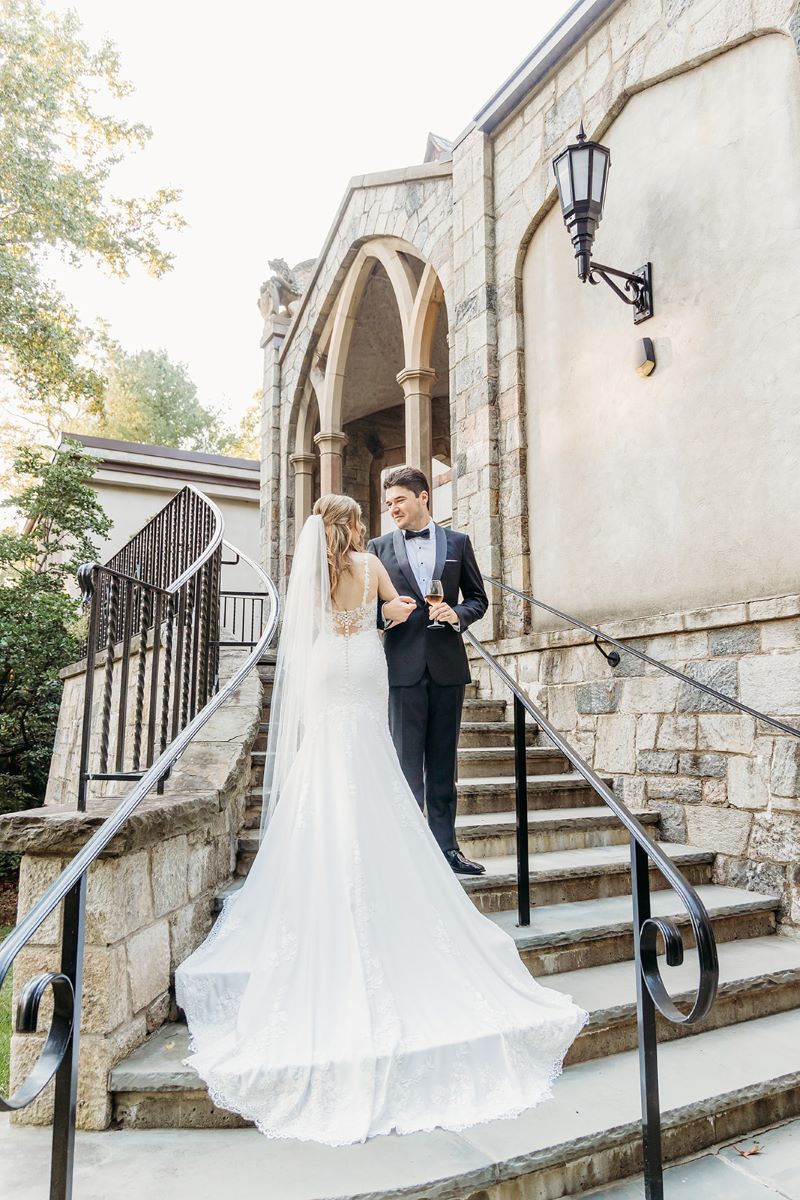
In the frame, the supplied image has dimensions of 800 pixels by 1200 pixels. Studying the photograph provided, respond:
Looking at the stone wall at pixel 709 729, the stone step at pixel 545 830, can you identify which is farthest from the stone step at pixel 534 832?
the stone wall at pixel 709 729

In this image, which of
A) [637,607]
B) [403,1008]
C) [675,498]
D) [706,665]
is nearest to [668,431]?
[675,498]

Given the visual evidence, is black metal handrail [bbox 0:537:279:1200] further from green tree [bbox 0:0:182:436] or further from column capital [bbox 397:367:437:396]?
green tree [bbox 0:0:182:436]

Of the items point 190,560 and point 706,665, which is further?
point 190,560

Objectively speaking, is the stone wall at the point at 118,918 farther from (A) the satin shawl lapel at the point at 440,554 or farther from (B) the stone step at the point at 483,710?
(B) the stone step at the point at 483,710

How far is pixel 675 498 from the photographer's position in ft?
13.9

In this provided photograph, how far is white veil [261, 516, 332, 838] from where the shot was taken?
2.93 m

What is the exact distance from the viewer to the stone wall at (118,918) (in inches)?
82.9

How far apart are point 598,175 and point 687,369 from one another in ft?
3.70

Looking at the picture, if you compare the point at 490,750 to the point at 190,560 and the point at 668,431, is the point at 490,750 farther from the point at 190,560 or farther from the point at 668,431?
the point at 190,560

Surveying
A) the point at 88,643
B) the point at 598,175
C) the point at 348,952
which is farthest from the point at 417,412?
the point at 348,952

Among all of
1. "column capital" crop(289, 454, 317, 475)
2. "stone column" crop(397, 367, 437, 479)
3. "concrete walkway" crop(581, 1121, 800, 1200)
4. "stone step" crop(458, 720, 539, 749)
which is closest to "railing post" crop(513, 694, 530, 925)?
"concrete walkway" crop(581, 1121, 800, 1200)

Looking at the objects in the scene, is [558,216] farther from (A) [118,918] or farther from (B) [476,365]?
(A) [118,918]

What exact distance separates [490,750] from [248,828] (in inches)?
58.7

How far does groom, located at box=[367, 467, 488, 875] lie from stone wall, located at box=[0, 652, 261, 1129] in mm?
882
